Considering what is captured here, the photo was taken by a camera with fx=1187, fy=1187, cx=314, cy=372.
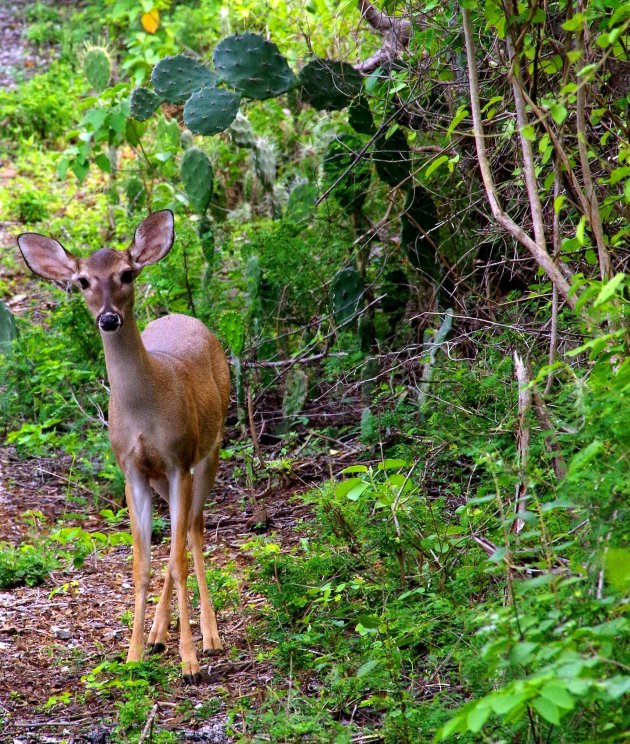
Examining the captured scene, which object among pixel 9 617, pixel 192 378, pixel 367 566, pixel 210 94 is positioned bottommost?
pixel 9 617

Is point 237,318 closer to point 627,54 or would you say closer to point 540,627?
point 627,54

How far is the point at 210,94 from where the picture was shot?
763cm

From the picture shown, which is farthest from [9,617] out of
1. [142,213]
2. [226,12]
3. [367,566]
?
[226,12]

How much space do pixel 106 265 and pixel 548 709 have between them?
344cm

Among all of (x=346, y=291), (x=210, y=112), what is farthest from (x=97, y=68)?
(x=346, y=291)

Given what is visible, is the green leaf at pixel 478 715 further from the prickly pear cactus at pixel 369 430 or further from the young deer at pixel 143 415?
the prickly pear cactus at pixel 369 430

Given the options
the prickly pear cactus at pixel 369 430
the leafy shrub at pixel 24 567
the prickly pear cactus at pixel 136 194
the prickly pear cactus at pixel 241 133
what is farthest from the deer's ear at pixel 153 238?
the prickly pear cactus at pixel 136 194

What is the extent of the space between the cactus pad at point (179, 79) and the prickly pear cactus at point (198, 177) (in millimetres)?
741

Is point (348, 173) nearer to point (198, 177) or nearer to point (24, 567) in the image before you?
point (198, 177)

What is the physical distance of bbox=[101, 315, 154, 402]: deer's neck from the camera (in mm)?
5426

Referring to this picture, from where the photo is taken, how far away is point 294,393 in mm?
8070

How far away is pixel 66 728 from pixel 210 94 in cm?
439

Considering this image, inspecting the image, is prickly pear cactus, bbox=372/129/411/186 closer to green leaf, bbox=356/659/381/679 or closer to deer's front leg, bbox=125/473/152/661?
deer's front leg, bbox=125/473/152/661

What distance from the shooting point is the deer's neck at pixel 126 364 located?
5.43m
